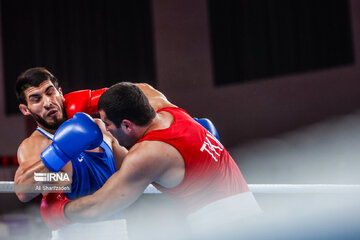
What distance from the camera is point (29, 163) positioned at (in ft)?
6.48

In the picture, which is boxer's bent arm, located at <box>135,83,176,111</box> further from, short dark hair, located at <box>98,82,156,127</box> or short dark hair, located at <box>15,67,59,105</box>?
short dark hair, located at <box>15,67,59,105</box>

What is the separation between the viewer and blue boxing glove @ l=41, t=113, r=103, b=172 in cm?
180

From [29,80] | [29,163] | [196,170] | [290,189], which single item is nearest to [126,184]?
[196,170]

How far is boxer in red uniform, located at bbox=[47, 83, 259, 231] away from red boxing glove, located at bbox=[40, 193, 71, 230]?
41mm

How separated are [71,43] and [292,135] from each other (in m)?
4.16

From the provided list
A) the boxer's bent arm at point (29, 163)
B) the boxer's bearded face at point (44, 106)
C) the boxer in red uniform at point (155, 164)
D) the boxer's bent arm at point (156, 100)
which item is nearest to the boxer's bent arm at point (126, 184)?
the boxer in red uniform at point (155, 164)

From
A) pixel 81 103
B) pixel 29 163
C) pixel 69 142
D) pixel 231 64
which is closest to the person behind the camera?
pixel 69 142

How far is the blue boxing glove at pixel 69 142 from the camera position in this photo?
1.80m

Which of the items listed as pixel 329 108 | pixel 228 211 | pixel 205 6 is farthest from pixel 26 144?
pixel 205 6

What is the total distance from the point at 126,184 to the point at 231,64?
4720mm

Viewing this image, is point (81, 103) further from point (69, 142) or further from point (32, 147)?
point (69, 142)

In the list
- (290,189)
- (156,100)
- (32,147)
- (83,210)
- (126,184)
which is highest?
(156,100)

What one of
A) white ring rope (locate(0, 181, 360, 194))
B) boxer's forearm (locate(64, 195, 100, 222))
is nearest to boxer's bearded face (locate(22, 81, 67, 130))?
white ring rope (locate(0, 181, 360, 194))

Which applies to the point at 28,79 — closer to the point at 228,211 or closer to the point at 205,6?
the point at 228,211
